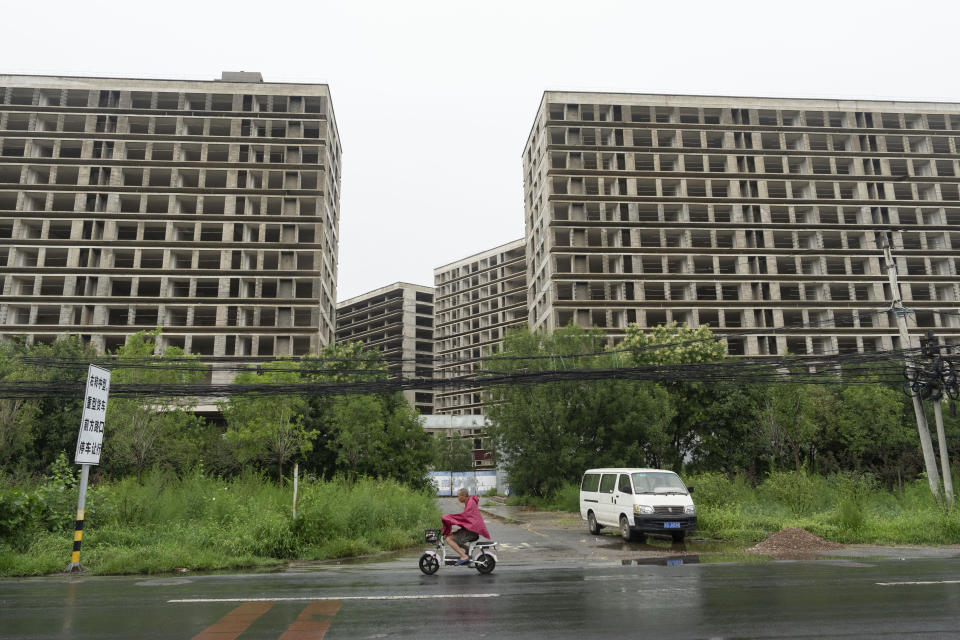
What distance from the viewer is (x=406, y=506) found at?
20.5 meters

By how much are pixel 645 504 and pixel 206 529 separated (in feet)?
36.4

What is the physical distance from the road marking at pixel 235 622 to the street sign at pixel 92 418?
7170 mm

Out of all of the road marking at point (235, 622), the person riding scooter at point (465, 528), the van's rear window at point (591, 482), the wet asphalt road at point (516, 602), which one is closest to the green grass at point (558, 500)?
the van's rear window at point (591, 482)

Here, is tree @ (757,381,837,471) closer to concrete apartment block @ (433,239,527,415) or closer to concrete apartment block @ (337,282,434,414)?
concrete apartment block @ (433,239,527,415)

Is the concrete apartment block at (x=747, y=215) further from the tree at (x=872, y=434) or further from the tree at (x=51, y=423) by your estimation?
the tree at (x=51, y=423)

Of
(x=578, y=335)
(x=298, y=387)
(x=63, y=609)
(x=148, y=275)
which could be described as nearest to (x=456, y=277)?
(x=148, y=275)

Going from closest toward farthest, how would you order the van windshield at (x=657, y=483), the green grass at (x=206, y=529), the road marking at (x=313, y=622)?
the road marking at (x=313, y=622)
the green grass at (x=206, y=529)
the van windshield at (x=657, y=483)

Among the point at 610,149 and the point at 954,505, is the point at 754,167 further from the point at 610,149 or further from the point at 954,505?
the point at 954,505

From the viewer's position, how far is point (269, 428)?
124 feet

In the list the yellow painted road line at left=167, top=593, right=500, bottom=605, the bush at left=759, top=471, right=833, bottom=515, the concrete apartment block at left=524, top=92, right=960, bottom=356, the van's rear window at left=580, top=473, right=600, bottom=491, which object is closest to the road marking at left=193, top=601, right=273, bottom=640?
the yellow painted road line at left=167, top=593, right=500, bottom=605

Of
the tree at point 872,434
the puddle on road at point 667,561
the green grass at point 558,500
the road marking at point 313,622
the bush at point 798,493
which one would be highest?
the tree at point 872,434

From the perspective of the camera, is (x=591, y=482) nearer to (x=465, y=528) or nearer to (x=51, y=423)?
(x=465, y=528)

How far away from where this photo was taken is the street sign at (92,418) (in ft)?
45.5

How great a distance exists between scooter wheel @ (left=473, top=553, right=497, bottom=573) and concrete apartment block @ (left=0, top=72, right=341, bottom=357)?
169 feet
